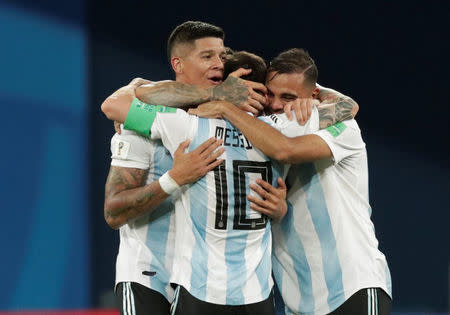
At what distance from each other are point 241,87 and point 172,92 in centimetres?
27

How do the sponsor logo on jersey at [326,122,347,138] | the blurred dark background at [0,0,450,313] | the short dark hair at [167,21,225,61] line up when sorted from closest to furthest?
the sponsor logo on jersey at [326,122,347,138], the short dark hair at [167,21,225,61], the blurred dark background at [0,0,450,313]

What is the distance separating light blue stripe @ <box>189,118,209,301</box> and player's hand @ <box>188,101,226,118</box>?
63mm

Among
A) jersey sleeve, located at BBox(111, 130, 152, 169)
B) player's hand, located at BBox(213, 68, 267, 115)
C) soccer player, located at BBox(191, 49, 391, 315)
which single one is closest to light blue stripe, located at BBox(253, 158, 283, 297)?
soccer player, located at BBox(191, 49, 391, 315)

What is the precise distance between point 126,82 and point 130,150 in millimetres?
4006

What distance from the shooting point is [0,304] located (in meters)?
6.41

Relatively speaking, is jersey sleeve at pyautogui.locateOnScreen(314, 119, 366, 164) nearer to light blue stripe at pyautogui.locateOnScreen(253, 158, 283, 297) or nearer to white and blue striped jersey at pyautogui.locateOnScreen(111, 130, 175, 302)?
light blue stripe at pyautogui.locateOnScreen(253, 158, 283, 297)

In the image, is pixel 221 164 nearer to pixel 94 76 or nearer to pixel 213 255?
pixel 213 255

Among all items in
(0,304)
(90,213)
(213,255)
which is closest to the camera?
(213,255)

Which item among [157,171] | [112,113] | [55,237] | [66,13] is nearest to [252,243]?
[157,171]

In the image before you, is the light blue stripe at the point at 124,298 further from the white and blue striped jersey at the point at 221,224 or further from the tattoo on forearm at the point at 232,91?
the tattoo on forearm at the point at 232,91

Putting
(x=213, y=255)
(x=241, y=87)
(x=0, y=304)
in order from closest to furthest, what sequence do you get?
(x=213, y=255)
(x=241, y=87)
(x=0, y=304)

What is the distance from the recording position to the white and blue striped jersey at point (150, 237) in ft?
9.90

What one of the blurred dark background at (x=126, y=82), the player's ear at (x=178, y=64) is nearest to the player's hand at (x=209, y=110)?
the player's ear at (x=178, y=64)

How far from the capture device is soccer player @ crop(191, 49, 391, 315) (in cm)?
292
